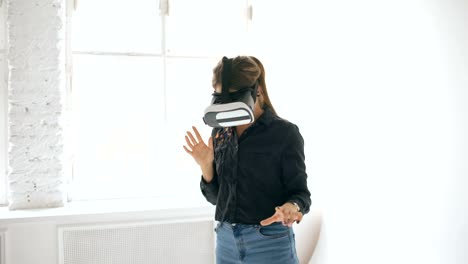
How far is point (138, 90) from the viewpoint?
11.1 ft

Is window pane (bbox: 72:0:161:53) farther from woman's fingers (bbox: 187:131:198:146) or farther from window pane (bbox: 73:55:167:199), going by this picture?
woman's fingers (bbox: 187:131:198:146)

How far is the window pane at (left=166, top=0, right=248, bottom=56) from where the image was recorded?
11.4 ft

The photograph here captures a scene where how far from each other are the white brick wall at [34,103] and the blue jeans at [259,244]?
1793mm

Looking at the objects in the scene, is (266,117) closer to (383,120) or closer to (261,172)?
(261,172)

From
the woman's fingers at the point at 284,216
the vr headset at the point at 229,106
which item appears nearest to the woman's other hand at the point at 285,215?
the woman's fingers at the point at 284,216

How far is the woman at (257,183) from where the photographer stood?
169cm

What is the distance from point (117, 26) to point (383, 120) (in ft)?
7.11

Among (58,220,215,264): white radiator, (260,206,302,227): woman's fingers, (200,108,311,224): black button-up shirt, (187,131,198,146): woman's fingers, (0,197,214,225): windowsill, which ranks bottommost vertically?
(58,220,215,264): white radiator

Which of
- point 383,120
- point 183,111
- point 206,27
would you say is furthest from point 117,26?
point 383,120

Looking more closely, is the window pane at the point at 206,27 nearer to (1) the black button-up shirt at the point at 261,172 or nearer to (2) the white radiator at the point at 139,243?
(2) the white radiator at the point at 139,243

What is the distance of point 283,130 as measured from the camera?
1735 mm

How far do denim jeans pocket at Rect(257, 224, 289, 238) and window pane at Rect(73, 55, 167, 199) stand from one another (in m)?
1.85

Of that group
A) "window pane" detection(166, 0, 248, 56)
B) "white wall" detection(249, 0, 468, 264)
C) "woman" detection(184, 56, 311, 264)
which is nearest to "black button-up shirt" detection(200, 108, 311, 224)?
"woman" detection(184, 56, 311, 264)

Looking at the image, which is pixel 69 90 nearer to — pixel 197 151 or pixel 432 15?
pixel 197 151
